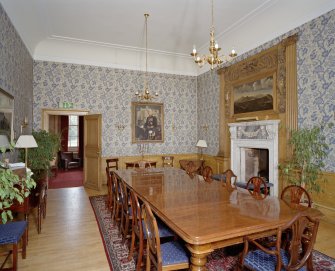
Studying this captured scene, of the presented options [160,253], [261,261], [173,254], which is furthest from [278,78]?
[160,253]

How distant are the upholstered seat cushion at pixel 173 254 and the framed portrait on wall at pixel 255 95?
13.2 feet

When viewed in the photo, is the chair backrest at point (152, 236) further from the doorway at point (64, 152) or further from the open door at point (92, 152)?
the doorway at point (64, 152)

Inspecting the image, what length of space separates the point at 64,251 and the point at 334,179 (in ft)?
14.2

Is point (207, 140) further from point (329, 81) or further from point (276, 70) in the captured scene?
point (329, 81)

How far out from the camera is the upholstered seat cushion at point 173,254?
1921 millimetres

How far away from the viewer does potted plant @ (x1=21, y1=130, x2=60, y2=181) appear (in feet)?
16.1

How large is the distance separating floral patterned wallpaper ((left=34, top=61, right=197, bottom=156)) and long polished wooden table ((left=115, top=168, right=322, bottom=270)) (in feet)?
14.1

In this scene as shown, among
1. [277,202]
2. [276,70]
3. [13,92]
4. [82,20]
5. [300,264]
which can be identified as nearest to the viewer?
[300,264]

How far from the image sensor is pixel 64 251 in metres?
2.98

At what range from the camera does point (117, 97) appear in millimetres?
7180

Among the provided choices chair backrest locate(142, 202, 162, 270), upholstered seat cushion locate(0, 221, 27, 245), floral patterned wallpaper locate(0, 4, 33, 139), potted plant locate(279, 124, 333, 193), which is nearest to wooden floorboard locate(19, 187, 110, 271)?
upholstered seat cushion locate(0, 221, 27, 245)

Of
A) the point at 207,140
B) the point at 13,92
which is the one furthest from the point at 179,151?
the point at 13,92

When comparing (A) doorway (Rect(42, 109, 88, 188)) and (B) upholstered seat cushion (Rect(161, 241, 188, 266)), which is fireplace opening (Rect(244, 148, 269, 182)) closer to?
(B) upholstered seat cushion (Rect(161, 241, 188, 266))

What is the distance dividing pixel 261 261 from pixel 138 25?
18.1 feet
